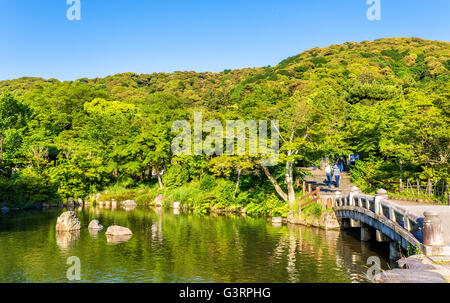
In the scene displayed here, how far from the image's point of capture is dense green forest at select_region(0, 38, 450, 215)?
93.1 feet

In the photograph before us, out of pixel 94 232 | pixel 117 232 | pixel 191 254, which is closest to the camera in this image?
pixel 191 254

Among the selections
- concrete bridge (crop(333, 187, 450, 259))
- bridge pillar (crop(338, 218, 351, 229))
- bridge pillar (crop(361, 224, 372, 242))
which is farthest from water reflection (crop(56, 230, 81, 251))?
bridge pillar (crop(338, 218, 351, 229))

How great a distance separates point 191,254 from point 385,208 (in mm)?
9333

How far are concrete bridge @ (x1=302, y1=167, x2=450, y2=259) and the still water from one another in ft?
3.60

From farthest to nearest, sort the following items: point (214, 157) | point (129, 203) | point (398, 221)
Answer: point (129, 203) → point (214, 157) → point (398, 221)

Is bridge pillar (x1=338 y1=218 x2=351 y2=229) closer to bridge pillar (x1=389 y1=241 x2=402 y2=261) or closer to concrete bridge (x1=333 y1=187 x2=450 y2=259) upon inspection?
concrete bridge (x1=333 y1=187 x2=450 y2=259)

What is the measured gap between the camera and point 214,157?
131 ft

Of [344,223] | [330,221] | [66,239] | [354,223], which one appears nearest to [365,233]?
[354,223]

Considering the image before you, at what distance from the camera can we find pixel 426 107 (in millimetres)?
28062

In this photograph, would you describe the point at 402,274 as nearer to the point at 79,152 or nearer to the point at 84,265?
the point at 84,265

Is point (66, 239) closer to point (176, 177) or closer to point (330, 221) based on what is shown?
point (330, 221)

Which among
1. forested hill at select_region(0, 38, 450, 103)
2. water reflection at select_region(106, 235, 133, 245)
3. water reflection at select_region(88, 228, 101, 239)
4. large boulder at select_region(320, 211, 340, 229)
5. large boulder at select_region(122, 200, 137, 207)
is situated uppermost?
forested hill at select_region(0, 38, 450, 103)

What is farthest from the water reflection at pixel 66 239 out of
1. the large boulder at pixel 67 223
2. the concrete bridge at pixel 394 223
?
the concrete bridge at pixel 394 223
